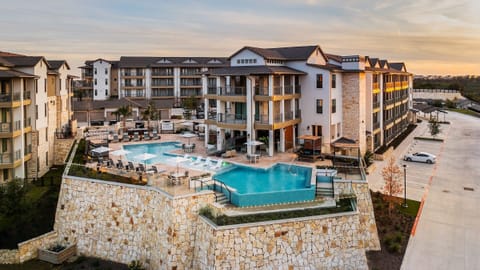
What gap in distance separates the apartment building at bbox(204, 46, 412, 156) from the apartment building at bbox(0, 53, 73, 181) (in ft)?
44.1

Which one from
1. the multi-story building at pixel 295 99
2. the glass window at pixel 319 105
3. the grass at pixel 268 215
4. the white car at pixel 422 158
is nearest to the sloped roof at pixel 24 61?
the multi-story building at pixel 295 99

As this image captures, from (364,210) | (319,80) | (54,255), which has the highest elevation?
(319,80)

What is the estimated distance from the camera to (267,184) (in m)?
21.8

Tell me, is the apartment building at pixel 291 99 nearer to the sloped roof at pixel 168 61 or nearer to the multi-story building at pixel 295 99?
the multi-story building at pixel 295 99

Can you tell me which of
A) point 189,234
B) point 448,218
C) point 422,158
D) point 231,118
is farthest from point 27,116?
point 422,158

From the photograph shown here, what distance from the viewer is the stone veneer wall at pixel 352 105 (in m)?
34.1

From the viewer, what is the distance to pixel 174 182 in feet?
61.3

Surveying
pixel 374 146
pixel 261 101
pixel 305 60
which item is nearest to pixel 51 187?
pixel 261 101

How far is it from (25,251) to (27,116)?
11.3 metres

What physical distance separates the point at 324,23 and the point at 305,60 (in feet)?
30.3

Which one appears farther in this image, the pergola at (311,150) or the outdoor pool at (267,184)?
the pergola at (311,150)

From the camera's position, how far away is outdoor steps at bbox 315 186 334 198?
19.8m

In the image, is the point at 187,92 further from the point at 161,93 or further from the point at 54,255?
the point at 54,255

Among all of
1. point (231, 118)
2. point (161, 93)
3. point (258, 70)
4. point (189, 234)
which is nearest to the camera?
point (189, 234)
